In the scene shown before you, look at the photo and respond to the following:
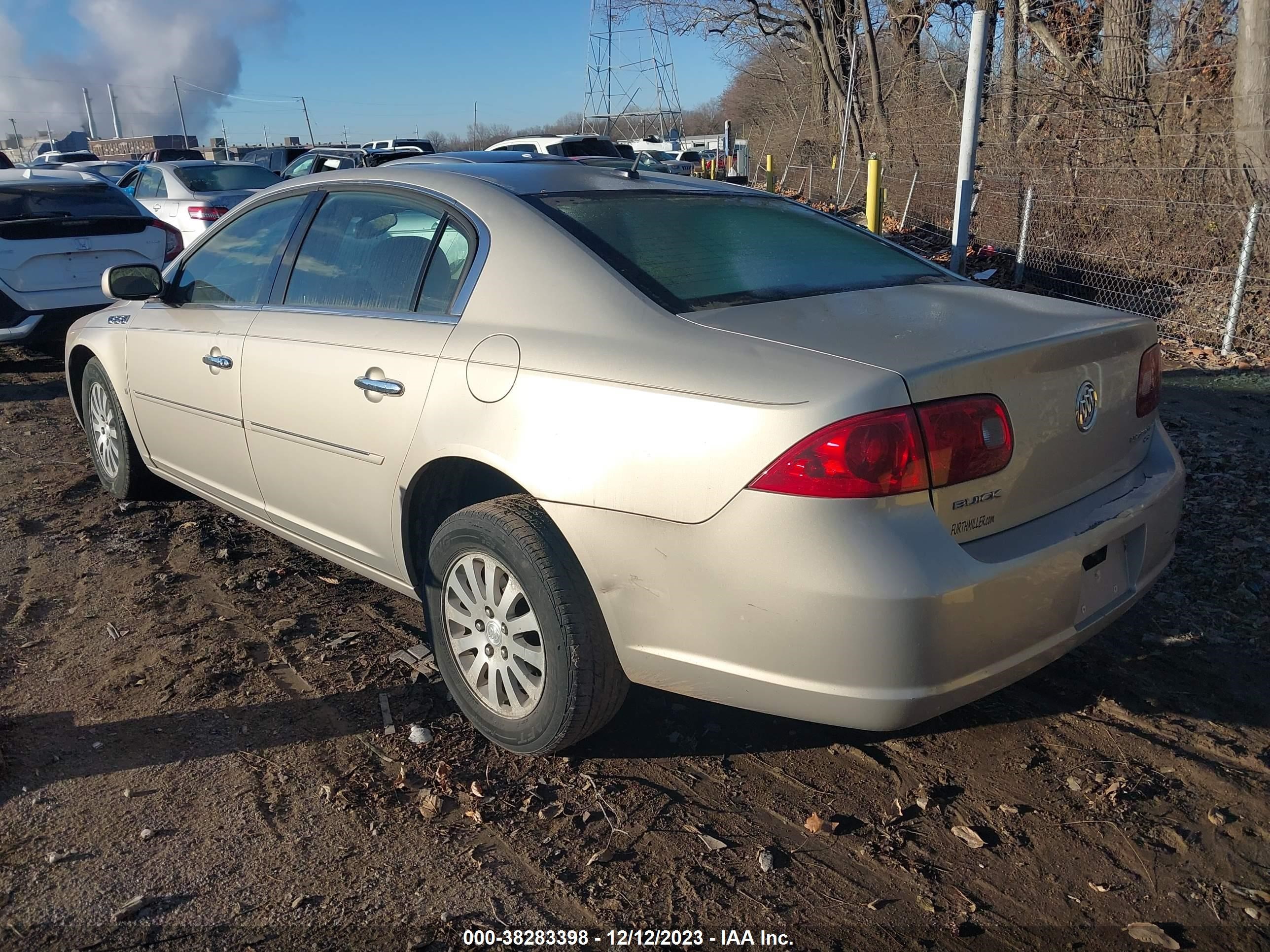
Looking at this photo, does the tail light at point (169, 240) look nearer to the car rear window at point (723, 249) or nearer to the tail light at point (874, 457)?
the car rear window at point (723, 249)

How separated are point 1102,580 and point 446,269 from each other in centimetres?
214

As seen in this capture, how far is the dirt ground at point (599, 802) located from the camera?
236 centimetres

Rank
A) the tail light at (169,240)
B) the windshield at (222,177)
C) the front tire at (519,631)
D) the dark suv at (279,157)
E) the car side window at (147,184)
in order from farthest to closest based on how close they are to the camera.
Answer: the dark suv at (279,157)
the car side window at (147,184)
the windshield at (222,177)
the tail light at (169,240)
the front tire at (519,631)

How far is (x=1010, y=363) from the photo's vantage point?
248 centimetres

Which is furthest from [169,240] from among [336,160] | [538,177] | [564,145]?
[564,145]

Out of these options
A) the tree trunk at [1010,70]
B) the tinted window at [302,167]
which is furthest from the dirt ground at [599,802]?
the tinted window at [302,167]

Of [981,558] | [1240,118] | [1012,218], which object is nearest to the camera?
[981,558]

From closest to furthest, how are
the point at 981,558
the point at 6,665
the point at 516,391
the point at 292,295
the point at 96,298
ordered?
the point at 981,558
the point at 516,391
the point at 6,665
the point at 292,295
the point at 96,298

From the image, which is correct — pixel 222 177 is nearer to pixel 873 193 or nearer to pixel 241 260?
pixel 873 193

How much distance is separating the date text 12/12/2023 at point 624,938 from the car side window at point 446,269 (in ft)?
5.85

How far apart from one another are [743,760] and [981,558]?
3.28 ft

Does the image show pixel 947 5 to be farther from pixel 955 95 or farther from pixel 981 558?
pixel 981 558

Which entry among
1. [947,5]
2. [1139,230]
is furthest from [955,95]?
[1139,230]

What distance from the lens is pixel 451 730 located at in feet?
10.4
